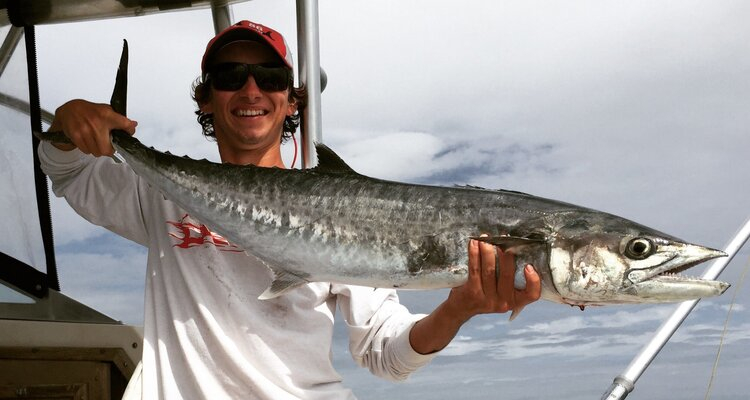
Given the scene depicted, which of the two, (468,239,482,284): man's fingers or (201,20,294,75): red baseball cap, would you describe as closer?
(468,239,482,284): man's fingers

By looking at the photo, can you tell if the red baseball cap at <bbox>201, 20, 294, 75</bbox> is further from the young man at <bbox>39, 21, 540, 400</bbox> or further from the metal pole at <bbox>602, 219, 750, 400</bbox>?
the metal pole at <bbox>602, 219, 750, 400</bbox>

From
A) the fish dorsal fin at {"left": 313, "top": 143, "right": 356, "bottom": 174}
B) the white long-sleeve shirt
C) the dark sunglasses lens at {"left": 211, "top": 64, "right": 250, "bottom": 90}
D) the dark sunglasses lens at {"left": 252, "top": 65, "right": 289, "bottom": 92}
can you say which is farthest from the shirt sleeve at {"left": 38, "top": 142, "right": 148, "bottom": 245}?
the fish dorsal fin at {"left": 313, "top": 143, "right": 356, "bottom": 174}

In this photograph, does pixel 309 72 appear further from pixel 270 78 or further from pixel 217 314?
pixel 217 314

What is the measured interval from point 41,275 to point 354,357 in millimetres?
1930

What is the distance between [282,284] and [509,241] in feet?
2.29

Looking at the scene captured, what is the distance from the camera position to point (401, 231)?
2.40 metres

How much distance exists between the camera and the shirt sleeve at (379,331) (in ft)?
8.98

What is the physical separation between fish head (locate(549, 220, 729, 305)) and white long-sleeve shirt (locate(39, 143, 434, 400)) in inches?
27.1

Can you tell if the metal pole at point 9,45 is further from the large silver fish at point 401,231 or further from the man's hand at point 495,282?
the man's hand at point 495,282

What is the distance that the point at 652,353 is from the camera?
4156 millimetres

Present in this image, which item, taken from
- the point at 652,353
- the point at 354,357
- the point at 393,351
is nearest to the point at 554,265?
the point at 393,351

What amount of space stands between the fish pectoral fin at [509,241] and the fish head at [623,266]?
0.06 metres

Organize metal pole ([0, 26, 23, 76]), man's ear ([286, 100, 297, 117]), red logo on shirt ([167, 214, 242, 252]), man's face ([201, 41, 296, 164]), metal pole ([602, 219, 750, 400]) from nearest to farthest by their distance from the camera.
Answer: red logo on shirt ([167, 214, 242, 252])
man's face ([201, 41, 296, 164])
man's ear ([286, 100, 297, 117])
metal pole ([602, 219, 750, 400])
metal pole ([0, 26, 23, 76])

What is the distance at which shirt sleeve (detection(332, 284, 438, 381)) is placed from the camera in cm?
274
